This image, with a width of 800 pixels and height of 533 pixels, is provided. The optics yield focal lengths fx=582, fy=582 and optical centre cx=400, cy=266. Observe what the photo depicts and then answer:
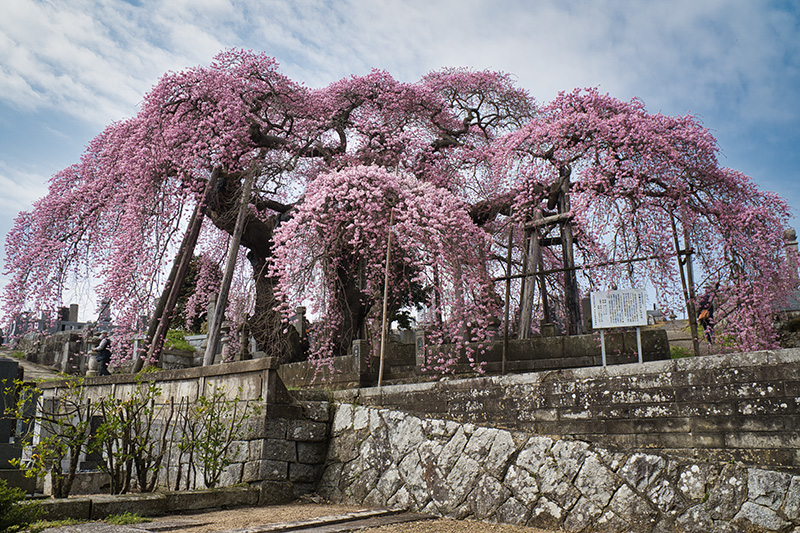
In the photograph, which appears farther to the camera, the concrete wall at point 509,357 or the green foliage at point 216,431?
the concrete wall at point 509,357

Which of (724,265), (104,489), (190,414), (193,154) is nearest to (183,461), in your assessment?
(190,414)

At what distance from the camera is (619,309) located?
6957 mm

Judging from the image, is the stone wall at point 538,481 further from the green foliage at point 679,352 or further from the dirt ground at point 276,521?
the green foliage at point 679,352

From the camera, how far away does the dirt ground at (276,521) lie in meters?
5.01

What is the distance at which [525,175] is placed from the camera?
1159cm

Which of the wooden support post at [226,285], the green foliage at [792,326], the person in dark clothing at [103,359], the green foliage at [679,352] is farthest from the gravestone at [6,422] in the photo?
the green foliage at [792,326]

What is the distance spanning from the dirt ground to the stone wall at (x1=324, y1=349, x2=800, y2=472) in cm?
112

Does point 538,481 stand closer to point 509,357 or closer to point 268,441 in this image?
point 268,441

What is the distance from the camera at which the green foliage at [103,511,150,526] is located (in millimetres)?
5210

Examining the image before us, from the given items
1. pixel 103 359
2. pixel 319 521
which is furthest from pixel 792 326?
pixel 103 359

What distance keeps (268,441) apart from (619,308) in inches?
177

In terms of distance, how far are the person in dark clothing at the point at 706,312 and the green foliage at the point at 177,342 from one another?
1336 cm

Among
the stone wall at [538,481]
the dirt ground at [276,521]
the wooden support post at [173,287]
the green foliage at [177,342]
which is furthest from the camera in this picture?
the green foliage at [177,342]

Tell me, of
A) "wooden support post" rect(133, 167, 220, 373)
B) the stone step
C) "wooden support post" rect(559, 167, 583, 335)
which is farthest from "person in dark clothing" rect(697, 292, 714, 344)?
"wooden support post" rect(133, 167, 220, 373)
